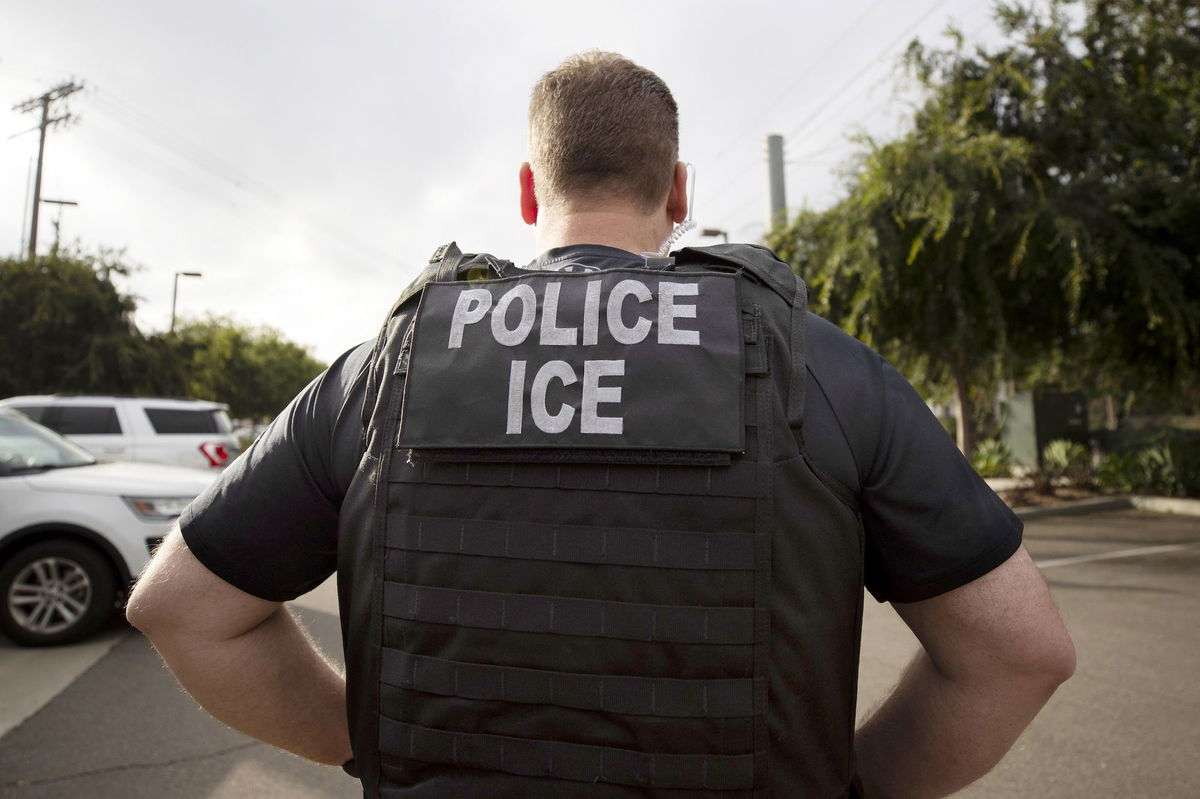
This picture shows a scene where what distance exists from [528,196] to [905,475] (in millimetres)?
909

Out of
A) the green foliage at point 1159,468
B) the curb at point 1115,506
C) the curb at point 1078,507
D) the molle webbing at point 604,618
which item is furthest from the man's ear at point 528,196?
the green foliage at point 1159,468

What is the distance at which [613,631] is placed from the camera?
3.81ft

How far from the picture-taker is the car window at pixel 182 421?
10539 mm

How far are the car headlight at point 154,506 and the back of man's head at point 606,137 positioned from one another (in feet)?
17.7

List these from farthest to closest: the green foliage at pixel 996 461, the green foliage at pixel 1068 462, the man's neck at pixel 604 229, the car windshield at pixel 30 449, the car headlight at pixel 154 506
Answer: the green foliage at pixel 996 461, the green foliage at pixel 1068 462, the car windshield at pixel 30 449, the car headlight at pixel 154 506, the man's neck at pixel 604 229

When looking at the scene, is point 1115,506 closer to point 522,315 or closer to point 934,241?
point 934,241

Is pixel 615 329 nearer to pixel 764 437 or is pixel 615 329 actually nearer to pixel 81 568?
pixel 764 437

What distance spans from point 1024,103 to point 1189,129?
203 centimetres

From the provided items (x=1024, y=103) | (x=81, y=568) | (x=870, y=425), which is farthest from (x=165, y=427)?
(x=1024, y=103)

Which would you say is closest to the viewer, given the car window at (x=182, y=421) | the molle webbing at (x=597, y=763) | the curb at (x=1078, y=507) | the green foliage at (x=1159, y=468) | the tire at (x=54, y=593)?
the molle webbing at (x=597, y=763)

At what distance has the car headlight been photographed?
588 cm

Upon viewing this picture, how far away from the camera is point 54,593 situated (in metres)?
5.60

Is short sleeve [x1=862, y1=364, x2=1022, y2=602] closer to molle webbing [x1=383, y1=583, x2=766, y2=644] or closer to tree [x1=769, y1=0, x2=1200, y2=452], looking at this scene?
molle webbing [x1=383, y1=583, x2=766, y2=644]

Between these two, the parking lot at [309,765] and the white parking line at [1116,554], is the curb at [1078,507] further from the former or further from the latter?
the parking lot at [309,765]
